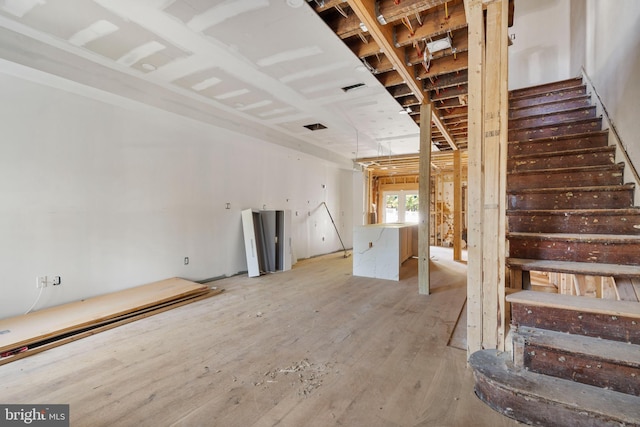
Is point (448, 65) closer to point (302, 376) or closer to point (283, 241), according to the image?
point (302, 376)

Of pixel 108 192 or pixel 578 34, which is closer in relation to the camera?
pixel 108 192

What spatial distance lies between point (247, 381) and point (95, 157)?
3.42 m

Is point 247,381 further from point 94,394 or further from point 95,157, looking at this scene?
point 95,157

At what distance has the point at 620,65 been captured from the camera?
8.19 ft

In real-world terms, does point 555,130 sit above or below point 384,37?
below

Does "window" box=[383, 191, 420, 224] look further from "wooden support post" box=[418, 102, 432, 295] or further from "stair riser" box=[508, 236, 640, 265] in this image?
"stair riser" box=[508, 236, 640, 265]

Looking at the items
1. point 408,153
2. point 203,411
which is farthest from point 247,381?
point 408,153

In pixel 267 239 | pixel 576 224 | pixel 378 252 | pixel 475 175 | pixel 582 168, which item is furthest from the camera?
pixel 267 239

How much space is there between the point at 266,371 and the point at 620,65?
13.3 ft

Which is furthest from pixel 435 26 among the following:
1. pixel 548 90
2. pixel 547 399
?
pixel 547 399

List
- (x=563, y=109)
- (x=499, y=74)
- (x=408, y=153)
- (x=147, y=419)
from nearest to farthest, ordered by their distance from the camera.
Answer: (x=147, y=419) < (x=499, y=74) < (x=563, y=109) < (x=408, y=153)

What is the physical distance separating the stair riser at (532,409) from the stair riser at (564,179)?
185cm

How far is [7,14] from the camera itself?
2463 millimetres

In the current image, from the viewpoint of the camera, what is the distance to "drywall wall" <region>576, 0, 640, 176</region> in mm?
2206
